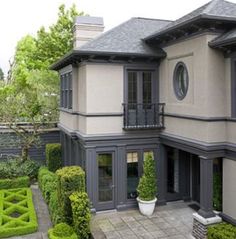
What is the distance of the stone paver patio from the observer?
35.6 feet

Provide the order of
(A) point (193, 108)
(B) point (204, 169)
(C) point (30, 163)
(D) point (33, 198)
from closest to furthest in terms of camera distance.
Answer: (B) point (204, 169) → (A) point (193, 108) → (D) point (33, 198) → (C) point (30, 163)

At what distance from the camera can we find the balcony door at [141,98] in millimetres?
13219

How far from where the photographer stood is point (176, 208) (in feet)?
43.6

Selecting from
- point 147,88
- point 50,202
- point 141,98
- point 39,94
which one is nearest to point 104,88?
point 141,98

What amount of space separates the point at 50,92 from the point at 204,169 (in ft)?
49.9

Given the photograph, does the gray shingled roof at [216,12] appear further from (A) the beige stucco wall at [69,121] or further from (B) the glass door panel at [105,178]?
(A) the beige stucco wall at [69,121]

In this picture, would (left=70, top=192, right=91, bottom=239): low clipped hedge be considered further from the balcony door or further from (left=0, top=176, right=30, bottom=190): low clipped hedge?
(left=0, top=176, right=30, bottom=190): low clipped hedge

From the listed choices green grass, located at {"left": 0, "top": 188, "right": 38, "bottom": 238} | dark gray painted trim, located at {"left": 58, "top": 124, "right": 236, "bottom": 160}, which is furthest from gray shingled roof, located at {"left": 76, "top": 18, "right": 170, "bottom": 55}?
green grass, located at {"left": 0, "top": 188, "right": 38, "bottom": 238}

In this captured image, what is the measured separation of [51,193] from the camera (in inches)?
536

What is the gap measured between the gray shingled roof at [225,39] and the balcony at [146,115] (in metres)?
3.98

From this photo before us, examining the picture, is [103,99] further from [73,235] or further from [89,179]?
[73,235]

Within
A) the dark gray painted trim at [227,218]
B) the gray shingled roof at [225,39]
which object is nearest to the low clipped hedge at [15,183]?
the dark gray painted trim at [227,218]

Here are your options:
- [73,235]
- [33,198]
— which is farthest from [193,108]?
[33,198]

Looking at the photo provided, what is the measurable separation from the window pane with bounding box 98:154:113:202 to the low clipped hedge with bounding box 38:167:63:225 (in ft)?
5.98
